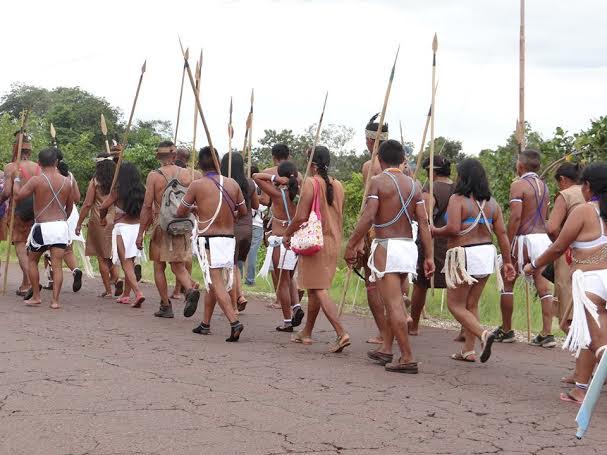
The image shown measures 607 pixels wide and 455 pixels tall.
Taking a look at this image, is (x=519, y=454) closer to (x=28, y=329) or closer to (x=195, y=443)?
(x=195, y=443)

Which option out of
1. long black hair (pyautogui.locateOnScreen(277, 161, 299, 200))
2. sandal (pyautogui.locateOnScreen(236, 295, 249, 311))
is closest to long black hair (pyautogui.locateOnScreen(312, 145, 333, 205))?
long black hair (pyautogui.locateOnScreen(277, 161, 299, 200))

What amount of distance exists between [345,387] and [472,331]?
5.11ft

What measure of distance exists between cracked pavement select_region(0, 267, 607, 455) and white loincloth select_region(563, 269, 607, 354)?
500 millimetres

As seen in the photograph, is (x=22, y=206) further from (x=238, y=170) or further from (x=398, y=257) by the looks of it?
(x=398, y=257)

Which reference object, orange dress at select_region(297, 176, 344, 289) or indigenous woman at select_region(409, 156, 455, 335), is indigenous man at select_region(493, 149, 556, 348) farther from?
orange dress at select_region(297, 176, 344, 289)

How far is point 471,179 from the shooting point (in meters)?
8.70

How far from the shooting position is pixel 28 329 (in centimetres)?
1000

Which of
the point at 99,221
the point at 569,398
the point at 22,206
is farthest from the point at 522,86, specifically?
the point at 22,206

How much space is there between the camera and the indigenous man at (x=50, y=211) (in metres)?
11.8

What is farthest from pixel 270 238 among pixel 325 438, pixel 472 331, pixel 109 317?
pixel 325 438

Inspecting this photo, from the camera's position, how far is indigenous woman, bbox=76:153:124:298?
1281 centimetres

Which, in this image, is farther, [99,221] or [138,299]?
[99,221]

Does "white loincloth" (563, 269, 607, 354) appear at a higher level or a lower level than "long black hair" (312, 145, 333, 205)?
lower

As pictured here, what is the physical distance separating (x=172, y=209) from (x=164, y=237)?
446 mm
